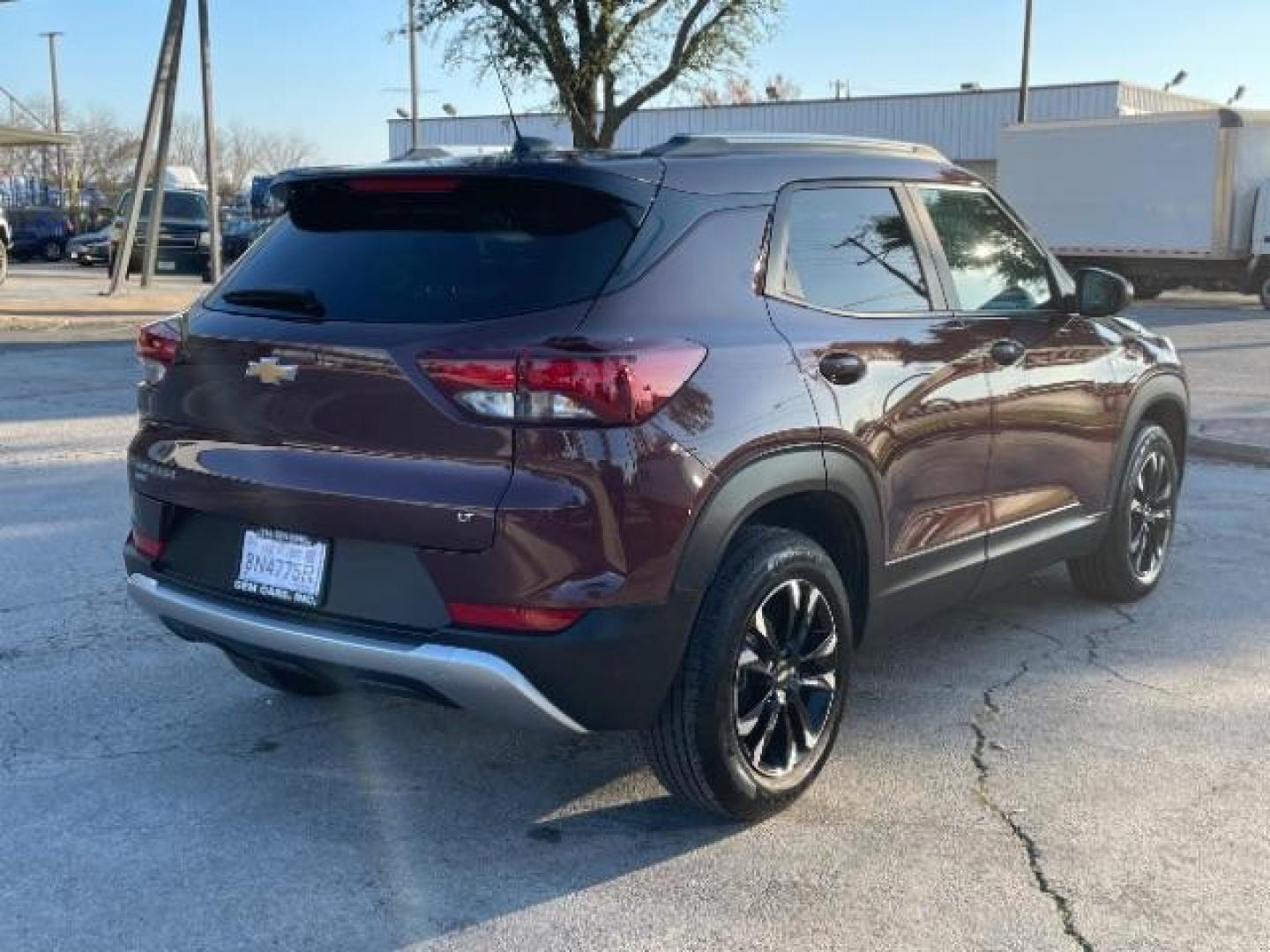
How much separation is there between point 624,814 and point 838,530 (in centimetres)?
103

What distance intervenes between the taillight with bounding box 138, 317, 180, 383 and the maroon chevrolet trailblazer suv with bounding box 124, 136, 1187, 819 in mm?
15

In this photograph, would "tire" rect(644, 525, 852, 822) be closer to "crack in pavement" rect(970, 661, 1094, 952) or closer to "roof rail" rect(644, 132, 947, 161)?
"crack in pavement" rect(970, 661, 1094, 952)

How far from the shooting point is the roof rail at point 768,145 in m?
3.74

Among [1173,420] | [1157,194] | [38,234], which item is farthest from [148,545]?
[38,234]

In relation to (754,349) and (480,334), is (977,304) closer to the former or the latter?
(754,349)

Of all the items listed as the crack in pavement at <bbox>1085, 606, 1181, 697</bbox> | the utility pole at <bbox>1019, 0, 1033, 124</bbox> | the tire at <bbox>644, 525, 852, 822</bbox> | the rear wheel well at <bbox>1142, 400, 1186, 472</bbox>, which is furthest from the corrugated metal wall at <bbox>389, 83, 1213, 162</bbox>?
the tire at <bbox>644, 525, 852, 822</bbox>

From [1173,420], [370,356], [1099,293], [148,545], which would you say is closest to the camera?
[370,356]

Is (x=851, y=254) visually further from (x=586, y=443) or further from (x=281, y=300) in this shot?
(x=281, y=300)

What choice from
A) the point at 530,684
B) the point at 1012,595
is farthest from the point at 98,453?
the point at 530,684

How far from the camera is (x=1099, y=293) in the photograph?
4.98 meters

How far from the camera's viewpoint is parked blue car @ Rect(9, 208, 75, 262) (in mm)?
39156

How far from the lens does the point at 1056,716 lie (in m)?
4.48

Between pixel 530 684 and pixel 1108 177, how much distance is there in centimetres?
2658

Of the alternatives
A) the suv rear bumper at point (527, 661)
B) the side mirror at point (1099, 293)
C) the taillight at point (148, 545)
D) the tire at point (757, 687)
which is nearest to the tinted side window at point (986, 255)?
the side mirror at point (1099, 293)
